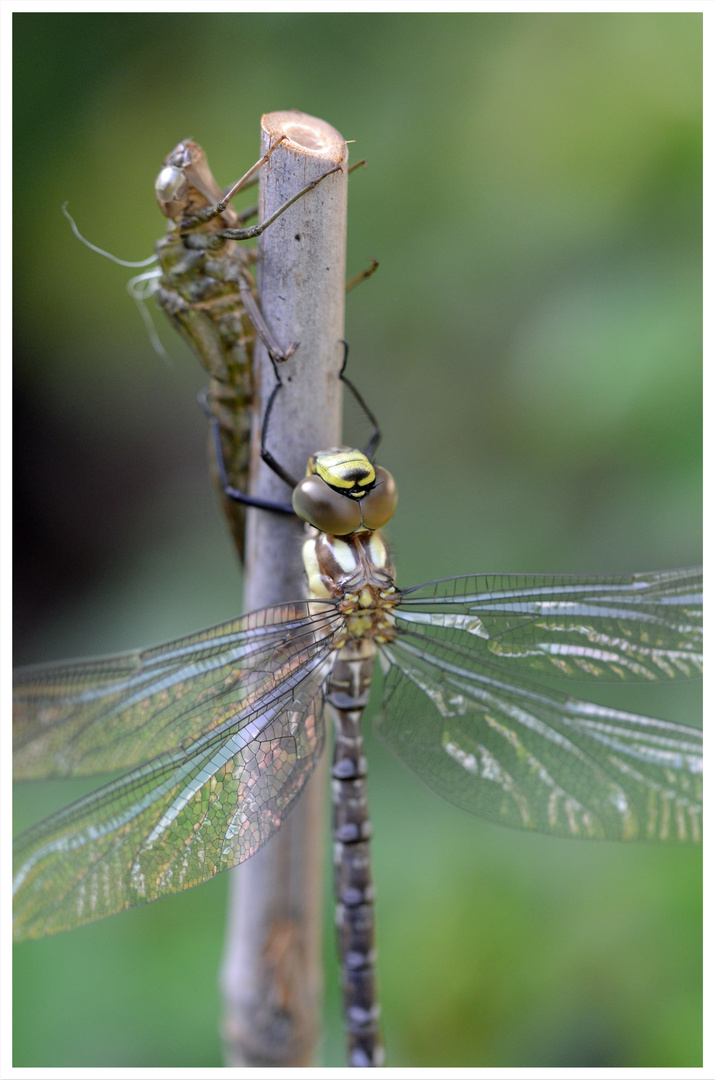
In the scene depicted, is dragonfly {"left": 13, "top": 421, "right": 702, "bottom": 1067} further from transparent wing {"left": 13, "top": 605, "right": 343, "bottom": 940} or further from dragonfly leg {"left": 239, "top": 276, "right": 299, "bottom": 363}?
dragonfly leg {"left": 239, "top": 276, "right": 299, "bottom": 363}

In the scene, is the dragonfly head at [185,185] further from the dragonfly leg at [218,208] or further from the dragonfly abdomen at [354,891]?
the dragonfly abdomen at [354,891]

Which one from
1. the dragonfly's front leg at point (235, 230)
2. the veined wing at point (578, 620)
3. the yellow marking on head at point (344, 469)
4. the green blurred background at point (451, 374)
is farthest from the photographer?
the green blurred background at point (451, 374)

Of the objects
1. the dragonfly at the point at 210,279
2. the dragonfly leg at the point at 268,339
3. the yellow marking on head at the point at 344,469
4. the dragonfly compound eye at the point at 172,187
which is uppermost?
the dragonfly compound eye at the point at 172,187

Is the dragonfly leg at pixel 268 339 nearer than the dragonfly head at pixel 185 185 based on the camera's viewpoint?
Yes

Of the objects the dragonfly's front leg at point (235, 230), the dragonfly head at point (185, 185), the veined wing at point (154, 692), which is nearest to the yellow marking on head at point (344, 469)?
the veined wing at point (154, 692)

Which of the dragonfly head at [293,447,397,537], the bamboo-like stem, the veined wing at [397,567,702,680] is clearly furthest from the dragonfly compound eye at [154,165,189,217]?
the veined wing at [397,567,702,680]

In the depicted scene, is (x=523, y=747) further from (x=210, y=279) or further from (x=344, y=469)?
(x=210, y=279)

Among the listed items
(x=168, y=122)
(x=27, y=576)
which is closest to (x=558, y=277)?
(x=168, y=122)
